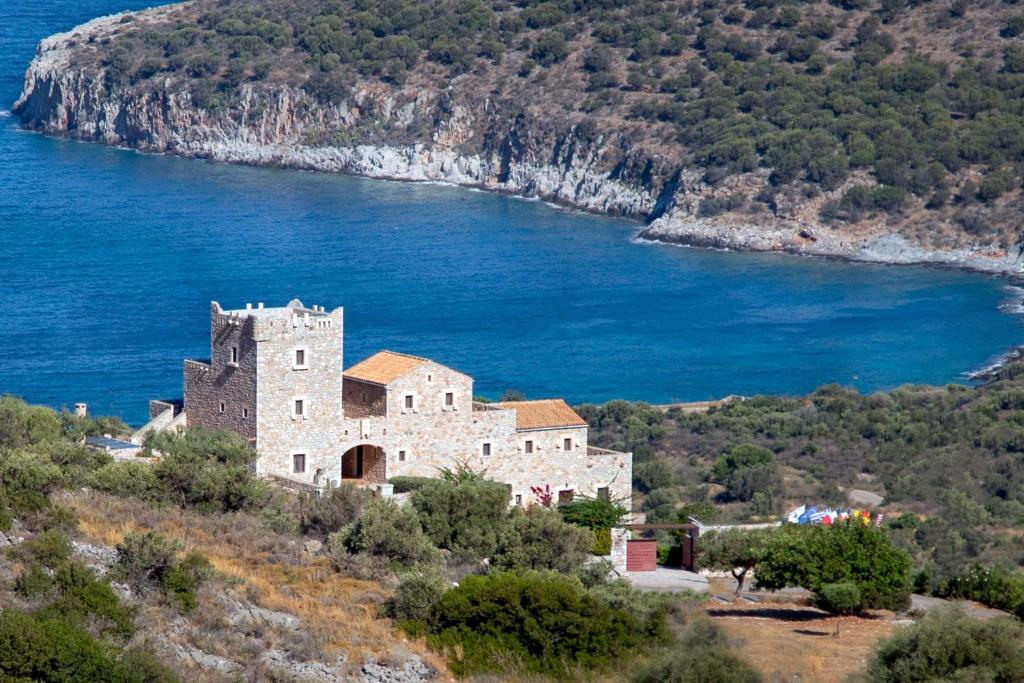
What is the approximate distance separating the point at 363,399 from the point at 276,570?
16.0 meters

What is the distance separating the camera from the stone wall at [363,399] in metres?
49.7

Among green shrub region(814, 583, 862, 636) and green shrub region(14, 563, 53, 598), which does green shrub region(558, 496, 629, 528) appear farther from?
green shrub region(14, 563, 53, 598)

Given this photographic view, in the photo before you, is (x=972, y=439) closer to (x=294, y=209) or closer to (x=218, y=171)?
(x=294, y=209)

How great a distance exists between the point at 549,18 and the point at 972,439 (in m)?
99.8

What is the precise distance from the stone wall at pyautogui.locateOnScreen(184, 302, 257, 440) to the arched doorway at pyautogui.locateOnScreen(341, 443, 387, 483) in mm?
2588

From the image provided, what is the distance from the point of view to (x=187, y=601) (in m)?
31.1

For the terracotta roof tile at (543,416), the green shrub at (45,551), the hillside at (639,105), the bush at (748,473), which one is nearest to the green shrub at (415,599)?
the green shrub at (45,551)

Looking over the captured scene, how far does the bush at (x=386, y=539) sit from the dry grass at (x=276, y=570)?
0.73 metres

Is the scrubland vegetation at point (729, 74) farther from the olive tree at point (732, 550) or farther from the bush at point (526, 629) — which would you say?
the bush at point (526, 629)

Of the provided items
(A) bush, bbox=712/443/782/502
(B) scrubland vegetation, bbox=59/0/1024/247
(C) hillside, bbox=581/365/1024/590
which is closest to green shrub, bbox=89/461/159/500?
(C) hillside, bbox=581/365/1024/590

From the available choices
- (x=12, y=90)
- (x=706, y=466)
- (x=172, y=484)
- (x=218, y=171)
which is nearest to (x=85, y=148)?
(x=218, y=171)

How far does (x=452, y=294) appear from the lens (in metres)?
120

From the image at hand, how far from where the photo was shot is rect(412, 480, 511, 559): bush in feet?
129

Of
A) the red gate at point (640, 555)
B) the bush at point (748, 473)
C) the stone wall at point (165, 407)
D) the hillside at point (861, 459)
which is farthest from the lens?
the bush at point (748, 473)
